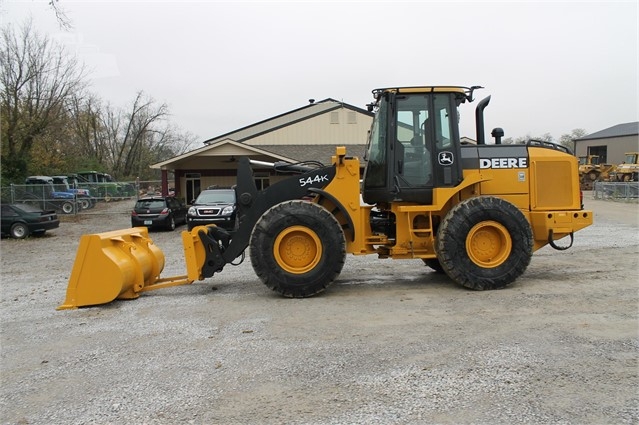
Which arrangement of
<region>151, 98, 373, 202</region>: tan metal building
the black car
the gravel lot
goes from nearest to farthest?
the gravel lot < the black car < <region>151, 98, 373, 202</region>: tan metal building

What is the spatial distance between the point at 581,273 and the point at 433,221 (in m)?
2.86

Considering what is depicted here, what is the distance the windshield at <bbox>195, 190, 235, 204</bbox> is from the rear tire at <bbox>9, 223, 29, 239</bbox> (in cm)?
615

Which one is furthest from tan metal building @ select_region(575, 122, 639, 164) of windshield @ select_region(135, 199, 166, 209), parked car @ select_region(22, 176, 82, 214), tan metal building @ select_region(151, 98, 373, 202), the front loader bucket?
the front loader bucket

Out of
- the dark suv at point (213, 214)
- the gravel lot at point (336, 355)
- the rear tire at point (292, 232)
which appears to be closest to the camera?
the gravel lot at point (336, 355)

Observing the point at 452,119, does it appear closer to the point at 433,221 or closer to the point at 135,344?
the point at 433,221

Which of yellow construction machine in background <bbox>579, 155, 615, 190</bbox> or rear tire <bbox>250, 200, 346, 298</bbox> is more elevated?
yellow construction machine in background <bbox>579, 155, 615, 190</bbox>

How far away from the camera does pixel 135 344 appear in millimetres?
5242

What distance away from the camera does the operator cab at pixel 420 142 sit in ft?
24.2

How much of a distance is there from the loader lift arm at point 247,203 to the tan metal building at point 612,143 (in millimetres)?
60192

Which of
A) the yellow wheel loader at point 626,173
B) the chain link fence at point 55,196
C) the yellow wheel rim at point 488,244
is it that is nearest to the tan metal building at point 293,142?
the chain link fence at point 55,196

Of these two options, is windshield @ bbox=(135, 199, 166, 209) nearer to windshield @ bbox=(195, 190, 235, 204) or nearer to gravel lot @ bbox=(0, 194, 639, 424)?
windshield @ bbox=(195, 190, 235, 204)

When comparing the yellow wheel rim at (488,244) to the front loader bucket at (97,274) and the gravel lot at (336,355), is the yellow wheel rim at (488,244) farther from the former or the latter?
the front loader bucket at (97,274)

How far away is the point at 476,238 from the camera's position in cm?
727

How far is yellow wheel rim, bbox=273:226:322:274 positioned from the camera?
7.07 metres
